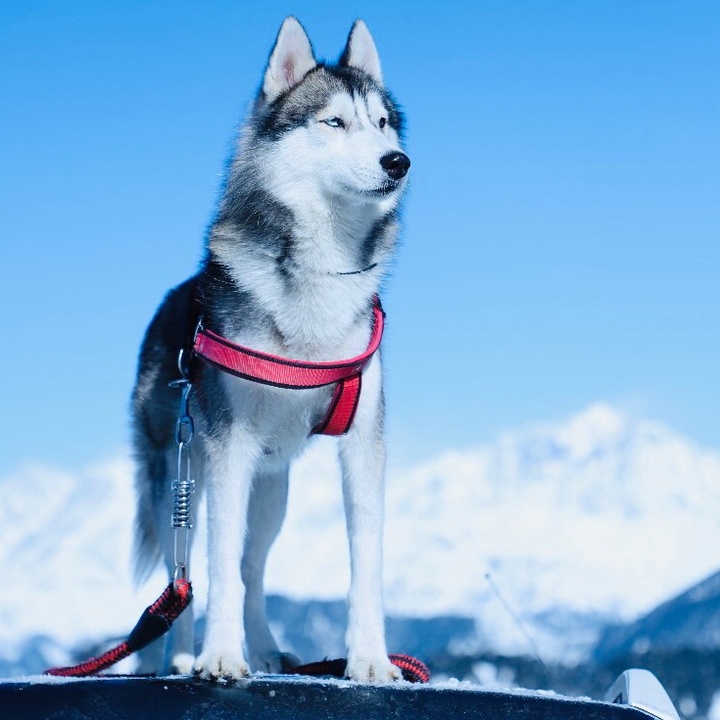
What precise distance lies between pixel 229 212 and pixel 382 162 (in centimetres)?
93

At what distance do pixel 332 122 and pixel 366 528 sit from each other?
2.01 metres

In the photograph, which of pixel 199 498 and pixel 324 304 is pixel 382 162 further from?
pixel 199 498

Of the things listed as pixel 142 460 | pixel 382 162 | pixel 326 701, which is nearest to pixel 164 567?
pixel 142 460

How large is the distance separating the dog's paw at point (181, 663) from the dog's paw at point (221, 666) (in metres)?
1.12

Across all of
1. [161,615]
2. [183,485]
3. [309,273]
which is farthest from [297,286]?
[161,615]

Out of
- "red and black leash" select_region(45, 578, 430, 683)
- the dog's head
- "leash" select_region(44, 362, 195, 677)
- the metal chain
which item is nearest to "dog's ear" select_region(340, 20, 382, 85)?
the dog's head

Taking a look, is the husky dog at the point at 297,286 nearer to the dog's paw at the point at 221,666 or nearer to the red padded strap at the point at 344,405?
the red padded strap at the point at 344,405

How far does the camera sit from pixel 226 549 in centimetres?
523

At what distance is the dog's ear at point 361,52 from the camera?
20.4 ft

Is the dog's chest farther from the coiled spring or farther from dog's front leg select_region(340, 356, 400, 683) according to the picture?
the coiled spring

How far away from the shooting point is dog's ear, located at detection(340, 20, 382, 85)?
6.22m

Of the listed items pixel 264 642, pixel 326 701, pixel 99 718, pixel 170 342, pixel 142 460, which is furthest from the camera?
pixel 142 460

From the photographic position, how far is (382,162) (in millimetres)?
5461

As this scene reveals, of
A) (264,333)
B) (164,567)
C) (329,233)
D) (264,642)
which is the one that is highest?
(329,233)
